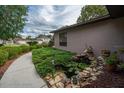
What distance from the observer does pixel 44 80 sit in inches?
216

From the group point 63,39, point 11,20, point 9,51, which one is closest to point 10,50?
point 9,51

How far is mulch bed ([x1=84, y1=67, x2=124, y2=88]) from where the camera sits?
15.4ft

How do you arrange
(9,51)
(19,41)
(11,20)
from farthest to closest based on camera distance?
(11,20), (9,51), (19,41)

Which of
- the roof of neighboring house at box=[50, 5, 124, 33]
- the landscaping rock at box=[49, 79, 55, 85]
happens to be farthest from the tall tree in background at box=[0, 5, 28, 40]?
the landscaping rock at box=[49, 79, 55, 85]

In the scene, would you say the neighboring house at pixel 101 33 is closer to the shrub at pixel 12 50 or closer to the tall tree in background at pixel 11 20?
the tall tree in background at pixel 11 20

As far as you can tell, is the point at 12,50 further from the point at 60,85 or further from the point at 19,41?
the point at 60,85

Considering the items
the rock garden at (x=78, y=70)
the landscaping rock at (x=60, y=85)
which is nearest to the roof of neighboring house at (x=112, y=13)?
the rock garden at (x=78, y=70)

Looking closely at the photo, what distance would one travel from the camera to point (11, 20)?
8.78 metres

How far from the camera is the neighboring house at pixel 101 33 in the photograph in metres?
6.77

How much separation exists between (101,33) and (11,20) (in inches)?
177
